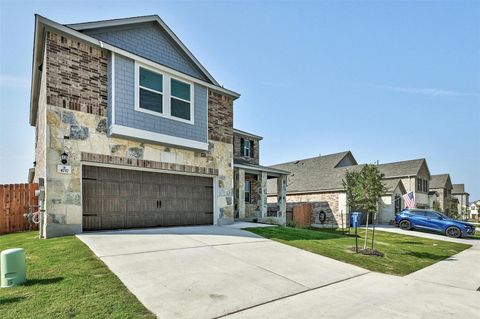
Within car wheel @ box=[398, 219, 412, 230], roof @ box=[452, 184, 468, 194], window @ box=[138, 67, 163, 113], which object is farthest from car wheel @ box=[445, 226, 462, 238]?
roof @ box=[452, 184, 468, 194]

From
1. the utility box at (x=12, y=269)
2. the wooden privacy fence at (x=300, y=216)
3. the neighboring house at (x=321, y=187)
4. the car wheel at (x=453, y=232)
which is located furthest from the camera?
the neighboring house at (x=321, y=187)

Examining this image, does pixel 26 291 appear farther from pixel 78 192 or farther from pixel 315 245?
pixel 315 245

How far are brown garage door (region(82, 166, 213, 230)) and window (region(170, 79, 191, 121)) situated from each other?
99.4 inches

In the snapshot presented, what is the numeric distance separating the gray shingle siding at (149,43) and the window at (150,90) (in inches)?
63.2

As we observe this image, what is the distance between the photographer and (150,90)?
10648 millimetres

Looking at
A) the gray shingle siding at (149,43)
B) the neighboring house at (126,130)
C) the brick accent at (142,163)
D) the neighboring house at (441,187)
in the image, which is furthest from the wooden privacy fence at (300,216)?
the neighboring house at (441,187)

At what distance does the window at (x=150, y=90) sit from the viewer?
10.4 meters

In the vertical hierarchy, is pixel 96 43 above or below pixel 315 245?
above

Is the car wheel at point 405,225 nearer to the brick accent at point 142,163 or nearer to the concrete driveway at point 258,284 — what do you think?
the concrete driveway at point 258,284

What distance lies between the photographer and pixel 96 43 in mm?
9562

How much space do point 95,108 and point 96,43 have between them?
2.16m

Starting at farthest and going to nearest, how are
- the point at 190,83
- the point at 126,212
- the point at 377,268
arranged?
the point at 190,83
the point at 126,212
the point at 377,268

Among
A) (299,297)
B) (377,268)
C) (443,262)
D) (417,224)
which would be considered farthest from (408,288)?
(417,224)

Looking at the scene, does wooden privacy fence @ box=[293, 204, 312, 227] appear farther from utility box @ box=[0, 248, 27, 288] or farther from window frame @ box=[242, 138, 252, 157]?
utility box @ box=[0, 248, 27, 288]
